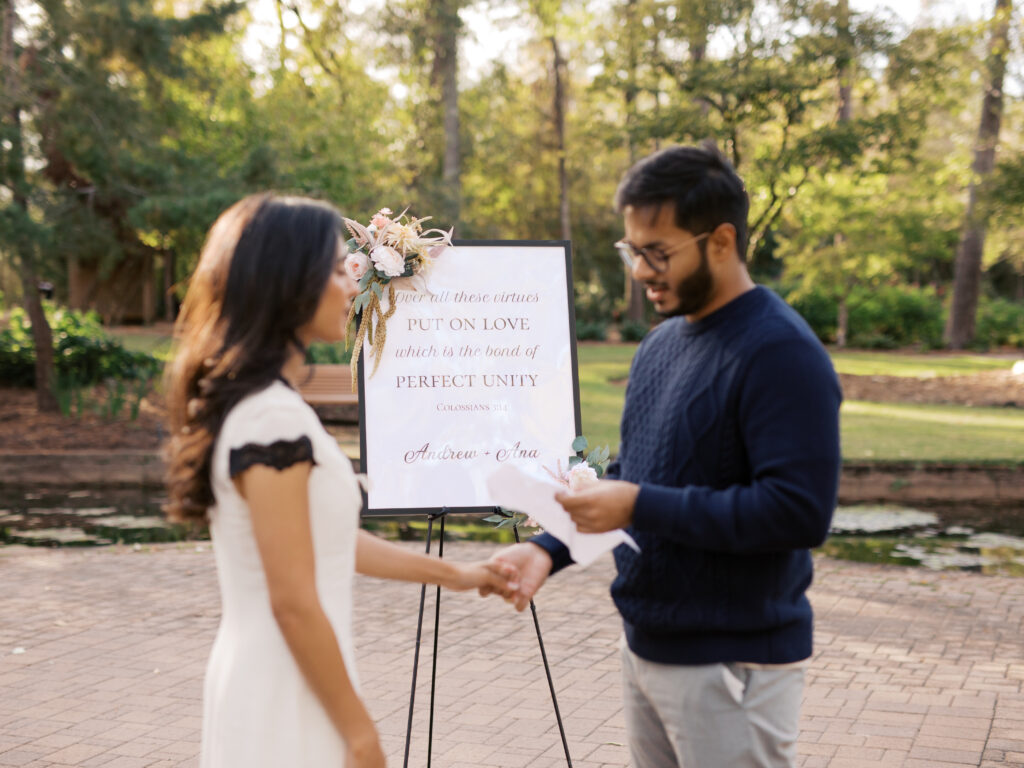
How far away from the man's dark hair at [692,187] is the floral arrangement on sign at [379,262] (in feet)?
6.19

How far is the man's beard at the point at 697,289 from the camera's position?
232cm

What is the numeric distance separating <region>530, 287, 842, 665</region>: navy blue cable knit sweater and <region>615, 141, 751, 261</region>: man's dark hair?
0.18m

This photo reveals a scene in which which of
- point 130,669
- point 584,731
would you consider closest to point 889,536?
point 584,731

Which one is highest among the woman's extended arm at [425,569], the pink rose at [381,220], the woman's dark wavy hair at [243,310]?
the pink rose at [381,220]

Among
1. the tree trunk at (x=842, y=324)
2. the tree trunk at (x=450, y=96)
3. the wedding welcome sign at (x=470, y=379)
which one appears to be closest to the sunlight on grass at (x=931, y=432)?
the wedding welcome sign at (x=470, y=379)

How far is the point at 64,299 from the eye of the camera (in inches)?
1336

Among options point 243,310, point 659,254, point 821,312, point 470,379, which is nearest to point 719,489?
point 659,254

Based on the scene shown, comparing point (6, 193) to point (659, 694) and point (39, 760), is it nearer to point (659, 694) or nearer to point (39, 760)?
point (39, 760)

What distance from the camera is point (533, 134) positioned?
40.5 meters

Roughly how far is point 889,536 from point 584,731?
596 cm

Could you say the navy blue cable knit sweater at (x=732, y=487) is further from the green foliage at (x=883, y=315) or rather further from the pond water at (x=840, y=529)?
the green foliage at (x=883, y=315)

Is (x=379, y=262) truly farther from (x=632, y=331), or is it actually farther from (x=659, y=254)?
(x=632, y=331)

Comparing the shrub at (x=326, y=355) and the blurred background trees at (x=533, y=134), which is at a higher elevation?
the blurred background trees at (x=533, y=134)

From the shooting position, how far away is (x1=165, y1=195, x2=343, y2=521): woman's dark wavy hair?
206cm
